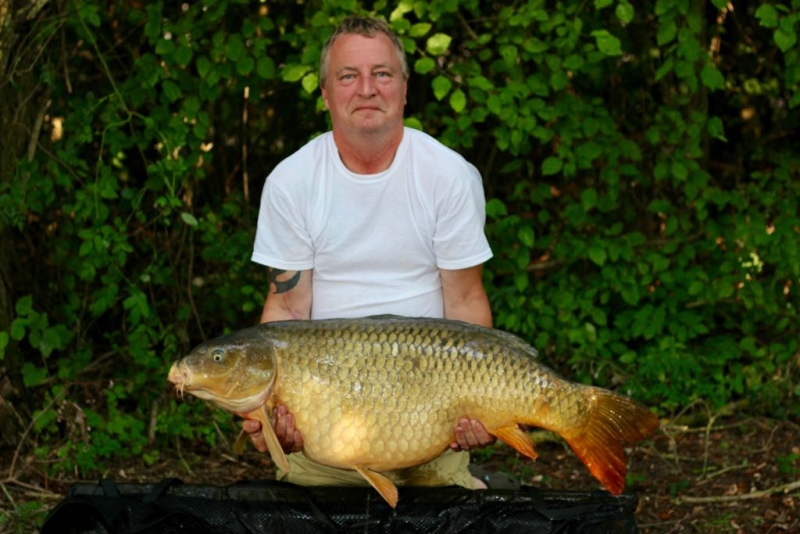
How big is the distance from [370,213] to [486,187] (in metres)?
1.65

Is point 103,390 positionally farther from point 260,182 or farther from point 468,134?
point 468,134

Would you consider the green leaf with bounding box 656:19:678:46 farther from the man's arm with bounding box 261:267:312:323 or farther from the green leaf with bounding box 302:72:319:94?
the man's arm with bounding box 261:267:312:323

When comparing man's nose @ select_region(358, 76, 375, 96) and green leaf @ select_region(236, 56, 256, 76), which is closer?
man's nose @ select_region(358, 76, 375, 96)

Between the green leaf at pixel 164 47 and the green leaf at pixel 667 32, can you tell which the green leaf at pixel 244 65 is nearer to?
the green leaf at pixel 164 47

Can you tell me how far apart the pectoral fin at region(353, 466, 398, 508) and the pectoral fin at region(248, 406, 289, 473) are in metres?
0.14

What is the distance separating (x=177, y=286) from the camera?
3.84 meters

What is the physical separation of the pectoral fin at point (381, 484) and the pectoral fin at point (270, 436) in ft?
0.45

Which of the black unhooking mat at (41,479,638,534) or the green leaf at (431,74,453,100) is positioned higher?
the green leaf at (431,74,453,100)

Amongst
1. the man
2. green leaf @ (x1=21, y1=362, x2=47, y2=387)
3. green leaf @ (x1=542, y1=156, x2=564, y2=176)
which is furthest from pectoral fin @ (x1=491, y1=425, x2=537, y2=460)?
green leaf @ (x1=21, y1=362, x2=47, y2=387)

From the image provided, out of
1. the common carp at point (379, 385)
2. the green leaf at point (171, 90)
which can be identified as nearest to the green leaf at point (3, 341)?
the green leaf at point (171, 90)

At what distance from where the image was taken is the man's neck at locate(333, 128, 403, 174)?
2441mm

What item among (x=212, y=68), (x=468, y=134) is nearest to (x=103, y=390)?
(x=212, y=68)

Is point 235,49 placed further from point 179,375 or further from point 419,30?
point 179,375

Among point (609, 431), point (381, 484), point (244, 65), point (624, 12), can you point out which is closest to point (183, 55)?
point (244, 65)
